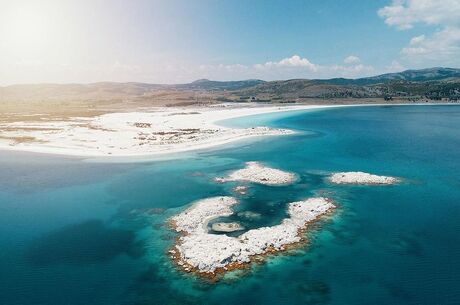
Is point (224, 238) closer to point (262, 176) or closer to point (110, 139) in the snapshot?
point (262, 176)

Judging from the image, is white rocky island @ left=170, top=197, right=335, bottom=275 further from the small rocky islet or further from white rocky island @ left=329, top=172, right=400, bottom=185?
white rocky island @ left=329, top=172, right=400, bottom=185

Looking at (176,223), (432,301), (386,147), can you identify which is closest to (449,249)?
(432,301)

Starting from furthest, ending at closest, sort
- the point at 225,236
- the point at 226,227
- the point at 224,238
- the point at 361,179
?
1. the point at 361,179
2. the point at 226,227
3. the point at 225,236
4. the point at 224,238

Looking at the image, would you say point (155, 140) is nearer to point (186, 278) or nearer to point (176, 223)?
point (176, 223)

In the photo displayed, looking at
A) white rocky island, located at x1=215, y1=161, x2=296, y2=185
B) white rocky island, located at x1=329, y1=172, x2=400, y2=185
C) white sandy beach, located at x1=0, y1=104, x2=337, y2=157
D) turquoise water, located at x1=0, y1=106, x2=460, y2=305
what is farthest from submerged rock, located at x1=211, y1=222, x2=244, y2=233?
white sandy beach, located at x1=0, y1=104, x2=337, y2=157

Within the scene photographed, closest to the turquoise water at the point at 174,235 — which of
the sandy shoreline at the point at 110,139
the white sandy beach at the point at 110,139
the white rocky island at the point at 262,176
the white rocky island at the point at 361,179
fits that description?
the white rocky island at the point at 361,179

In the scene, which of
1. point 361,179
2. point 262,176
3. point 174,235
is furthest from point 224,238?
point 361,179

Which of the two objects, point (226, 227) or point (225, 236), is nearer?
point (225, 236)
